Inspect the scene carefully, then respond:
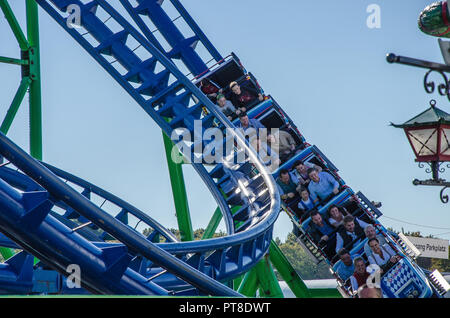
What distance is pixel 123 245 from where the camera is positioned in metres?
3.05

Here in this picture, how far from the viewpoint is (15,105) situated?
620 centimetres

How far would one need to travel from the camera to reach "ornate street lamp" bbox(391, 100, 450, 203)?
12.9 feet

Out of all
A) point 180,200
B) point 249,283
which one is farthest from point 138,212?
point 249,283

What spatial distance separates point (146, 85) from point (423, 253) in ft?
9.87

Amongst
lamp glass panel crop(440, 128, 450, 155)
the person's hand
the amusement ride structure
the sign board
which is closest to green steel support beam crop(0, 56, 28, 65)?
the amusement ride structure

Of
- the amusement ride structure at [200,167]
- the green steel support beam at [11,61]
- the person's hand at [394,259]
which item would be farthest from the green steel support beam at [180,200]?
the person's hand at [394,259]

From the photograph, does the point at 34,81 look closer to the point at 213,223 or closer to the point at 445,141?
the point at 213,223

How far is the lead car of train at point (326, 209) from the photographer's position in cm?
575

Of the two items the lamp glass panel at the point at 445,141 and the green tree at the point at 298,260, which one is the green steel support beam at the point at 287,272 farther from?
the lamp glass panel at the point at 445,141

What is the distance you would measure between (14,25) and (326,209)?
3.32 metres

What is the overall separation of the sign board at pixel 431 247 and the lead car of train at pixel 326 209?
0.09 metres

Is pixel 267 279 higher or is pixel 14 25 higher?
pixel 14 25

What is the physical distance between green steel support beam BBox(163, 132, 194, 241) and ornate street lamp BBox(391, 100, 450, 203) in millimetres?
3050

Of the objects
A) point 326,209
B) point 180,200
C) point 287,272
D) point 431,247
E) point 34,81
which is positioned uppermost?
point 34,81
